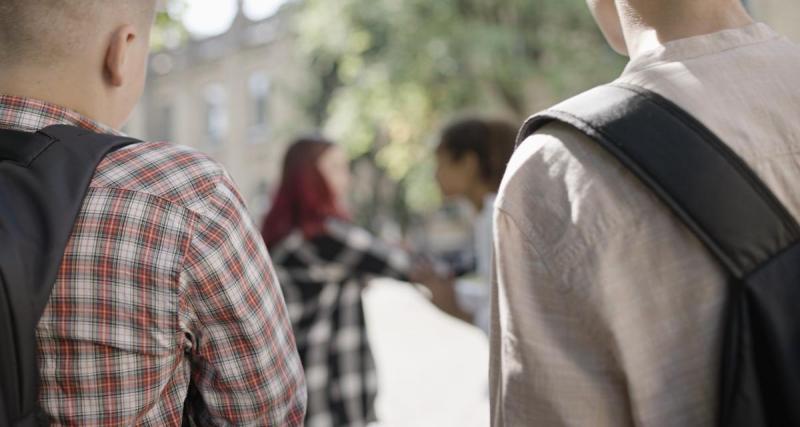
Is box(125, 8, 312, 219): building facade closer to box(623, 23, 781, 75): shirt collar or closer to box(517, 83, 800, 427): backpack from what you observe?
box(623, 23, 781, 75): shirt collar

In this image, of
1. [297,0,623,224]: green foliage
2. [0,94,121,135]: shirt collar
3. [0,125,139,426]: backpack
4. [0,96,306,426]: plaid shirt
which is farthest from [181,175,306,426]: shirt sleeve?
[297,0,623,224]: green foliage

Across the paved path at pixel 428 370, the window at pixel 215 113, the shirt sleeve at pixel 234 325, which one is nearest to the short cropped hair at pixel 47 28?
the shirt sleeve at pixel 234 325

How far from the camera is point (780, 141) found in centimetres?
151

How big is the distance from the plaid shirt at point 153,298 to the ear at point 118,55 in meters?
0.11

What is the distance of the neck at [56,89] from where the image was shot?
72.6 inches

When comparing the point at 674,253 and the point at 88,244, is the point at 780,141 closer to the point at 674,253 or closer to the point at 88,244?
the point at 674,253

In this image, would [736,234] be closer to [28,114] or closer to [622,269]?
[622,269]

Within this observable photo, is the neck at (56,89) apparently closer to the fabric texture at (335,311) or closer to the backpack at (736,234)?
the backpack at (736,234)

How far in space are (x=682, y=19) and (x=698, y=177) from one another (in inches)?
13.2

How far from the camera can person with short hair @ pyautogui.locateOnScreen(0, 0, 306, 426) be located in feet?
5.60

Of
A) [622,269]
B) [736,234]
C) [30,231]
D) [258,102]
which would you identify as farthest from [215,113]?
[736,234]

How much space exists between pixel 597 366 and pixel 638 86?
453 mm

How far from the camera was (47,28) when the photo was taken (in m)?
1.85

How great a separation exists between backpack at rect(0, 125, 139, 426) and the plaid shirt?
6 cm
